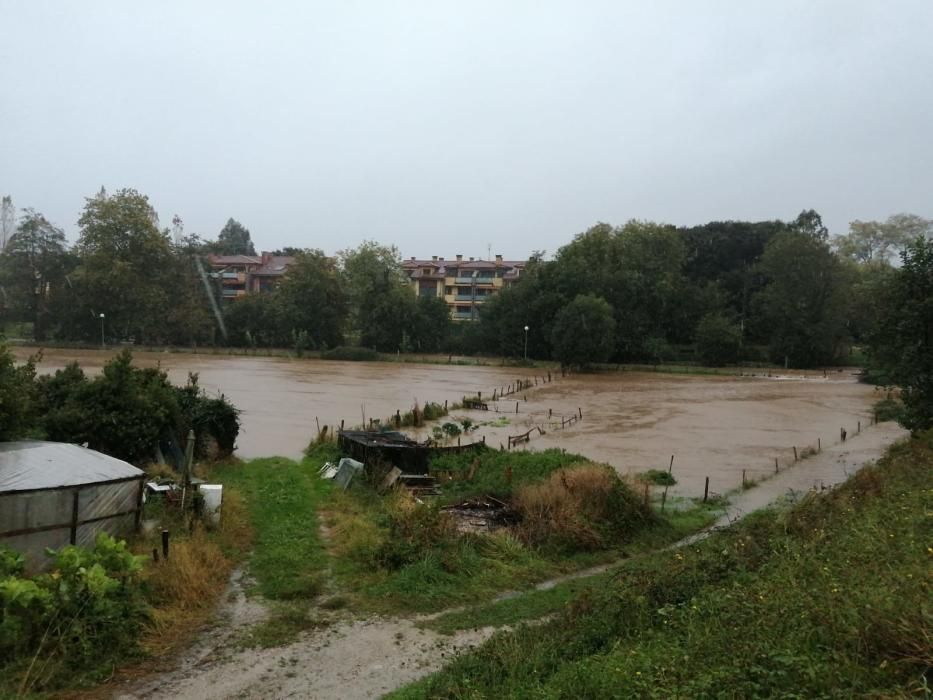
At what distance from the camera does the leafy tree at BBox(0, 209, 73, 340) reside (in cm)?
6253

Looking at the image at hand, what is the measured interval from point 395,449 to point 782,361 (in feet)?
191

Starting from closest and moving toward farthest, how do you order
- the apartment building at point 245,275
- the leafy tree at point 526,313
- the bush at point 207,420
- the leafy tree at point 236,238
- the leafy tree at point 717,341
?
1. the bush at point 207,420
2. the leafy tree at point 717,341
3. the leafy tree at point 526,313
4. the apartment building at point 245,275
5. the leafy tree at point 236,238

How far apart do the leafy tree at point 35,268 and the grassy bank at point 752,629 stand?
232 feet

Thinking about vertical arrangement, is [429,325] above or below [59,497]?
above

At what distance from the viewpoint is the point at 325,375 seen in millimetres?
46500

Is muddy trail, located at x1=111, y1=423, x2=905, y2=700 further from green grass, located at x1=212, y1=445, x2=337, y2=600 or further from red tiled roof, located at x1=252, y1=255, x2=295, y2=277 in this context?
red tiled roof, located at x1=252, y1=255, x2=295, y2=277

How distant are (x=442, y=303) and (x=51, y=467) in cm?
6017

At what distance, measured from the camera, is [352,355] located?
63.6m

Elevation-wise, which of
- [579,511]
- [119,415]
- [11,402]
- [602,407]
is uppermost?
[11,402]

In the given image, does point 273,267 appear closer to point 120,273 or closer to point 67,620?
point 120,273

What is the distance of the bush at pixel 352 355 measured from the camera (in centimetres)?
6353

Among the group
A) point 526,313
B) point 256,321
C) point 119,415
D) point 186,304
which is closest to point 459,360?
point 526,313

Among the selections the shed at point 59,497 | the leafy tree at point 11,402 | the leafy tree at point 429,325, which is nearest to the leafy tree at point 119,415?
the leafy tree at point 11,402

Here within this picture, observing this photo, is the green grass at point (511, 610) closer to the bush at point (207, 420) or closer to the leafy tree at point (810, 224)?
the bush at point (207, 420)
